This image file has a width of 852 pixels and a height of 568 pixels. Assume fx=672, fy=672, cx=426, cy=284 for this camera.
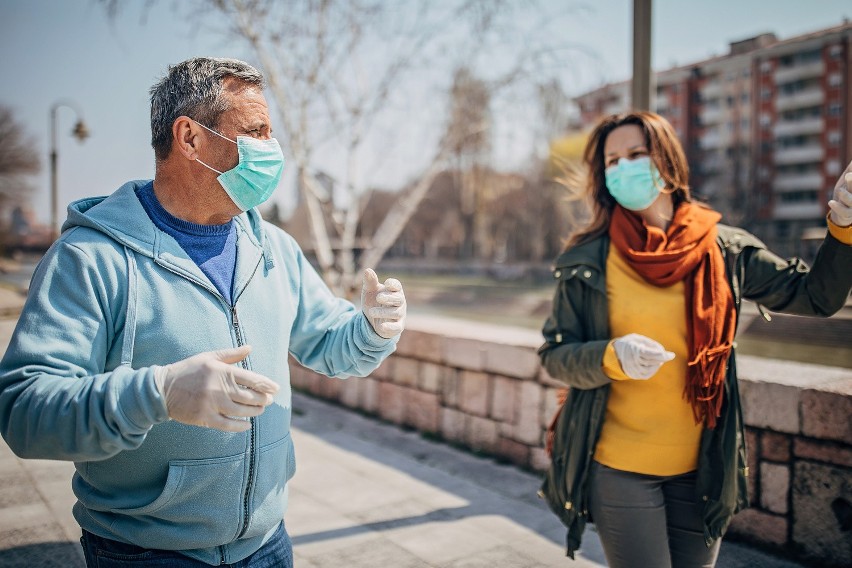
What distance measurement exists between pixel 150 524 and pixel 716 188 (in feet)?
201

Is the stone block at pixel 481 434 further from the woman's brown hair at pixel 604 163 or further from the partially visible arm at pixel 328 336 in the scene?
the partially visible arm at pixel 328 336

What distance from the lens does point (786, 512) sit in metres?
3.36

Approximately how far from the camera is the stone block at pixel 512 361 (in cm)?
469

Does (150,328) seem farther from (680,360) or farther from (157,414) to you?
(680,360)

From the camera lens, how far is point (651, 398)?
7.48ft

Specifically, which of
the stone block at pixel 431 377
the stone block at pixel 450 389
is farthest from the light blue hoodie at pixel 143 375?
the stone block at pixel 431 377

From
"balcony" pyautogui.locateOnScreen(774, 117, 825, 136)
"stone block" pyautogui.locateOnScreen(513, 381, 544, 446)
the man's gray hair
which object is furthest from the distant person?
"balcony" pyautogui.locateOnScreen(774, 117, 825, 136)

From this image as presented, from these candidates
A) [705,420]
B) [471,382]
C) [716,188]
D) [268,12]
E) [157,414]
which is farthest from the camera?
[716,188]

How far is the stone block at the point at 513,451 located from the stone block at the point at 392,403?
1248mm

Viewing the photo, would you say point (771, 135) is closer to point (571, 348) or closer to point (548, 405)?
point (548, 405)

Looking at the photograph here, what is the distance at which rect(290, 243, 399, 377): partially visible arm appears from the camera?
6.20ft

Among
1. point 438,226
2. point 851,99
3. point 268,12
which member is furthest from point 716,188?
point 268,12

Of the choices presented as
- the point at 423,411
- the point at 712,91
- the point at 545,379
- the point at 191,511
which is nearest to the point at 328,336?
the point at 191,511

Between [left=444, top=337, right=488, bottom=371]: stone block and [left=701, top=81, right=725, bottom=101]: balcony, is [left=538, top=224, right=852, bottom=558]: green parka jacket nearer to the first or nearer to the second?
[left=444, top=337, right=488, bottom=371]: stone block
